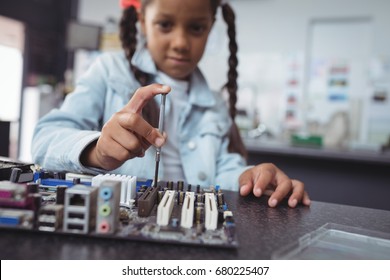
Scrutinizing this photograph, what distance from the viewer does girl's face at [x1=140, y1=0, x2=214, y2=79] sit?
3.01 feet

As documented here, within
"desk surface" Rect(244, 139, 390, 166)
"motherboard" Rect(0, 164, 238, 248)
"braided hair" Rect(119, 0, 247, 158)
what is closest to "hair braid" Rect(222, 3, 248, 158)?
"braided hair" Rect(119, 0, 247, 158)

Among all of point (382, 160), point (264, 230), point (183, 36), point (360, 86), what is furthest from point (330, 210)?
point (360, 86)

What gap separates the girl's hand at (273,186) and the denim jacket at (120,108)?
0.11 meters

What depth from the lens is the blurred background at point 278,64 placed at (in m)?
3.25

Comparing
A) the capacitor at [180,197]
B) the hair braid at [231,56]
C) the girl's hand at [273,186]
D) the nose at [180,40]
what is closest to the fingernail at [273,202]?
the girl's hand at [273,186]

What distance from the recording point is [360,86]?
3.48 m

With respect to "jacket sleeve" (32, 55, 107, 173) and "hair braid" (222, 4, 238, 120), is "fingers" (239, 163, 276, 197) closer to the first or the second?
"jacket sleeve" (32, 55, 107, 173)

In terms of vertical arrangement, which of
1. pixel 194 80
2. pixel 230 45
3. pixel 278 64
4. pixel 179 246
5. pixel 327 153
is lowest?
pixel 179 246

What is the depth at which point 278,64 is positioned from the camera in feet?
12.0

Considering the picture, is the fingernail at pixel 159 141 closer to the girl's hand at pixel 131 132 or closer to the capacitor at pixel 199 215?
the girl's hand at pixel 131 132

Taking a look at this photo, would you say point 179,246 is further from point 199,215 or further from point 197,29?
point 197,29

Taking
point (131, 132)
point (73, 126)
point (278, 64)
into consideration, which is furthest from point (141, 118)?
point (278, 64)

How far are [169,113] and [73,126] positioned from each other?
0.26 metres
